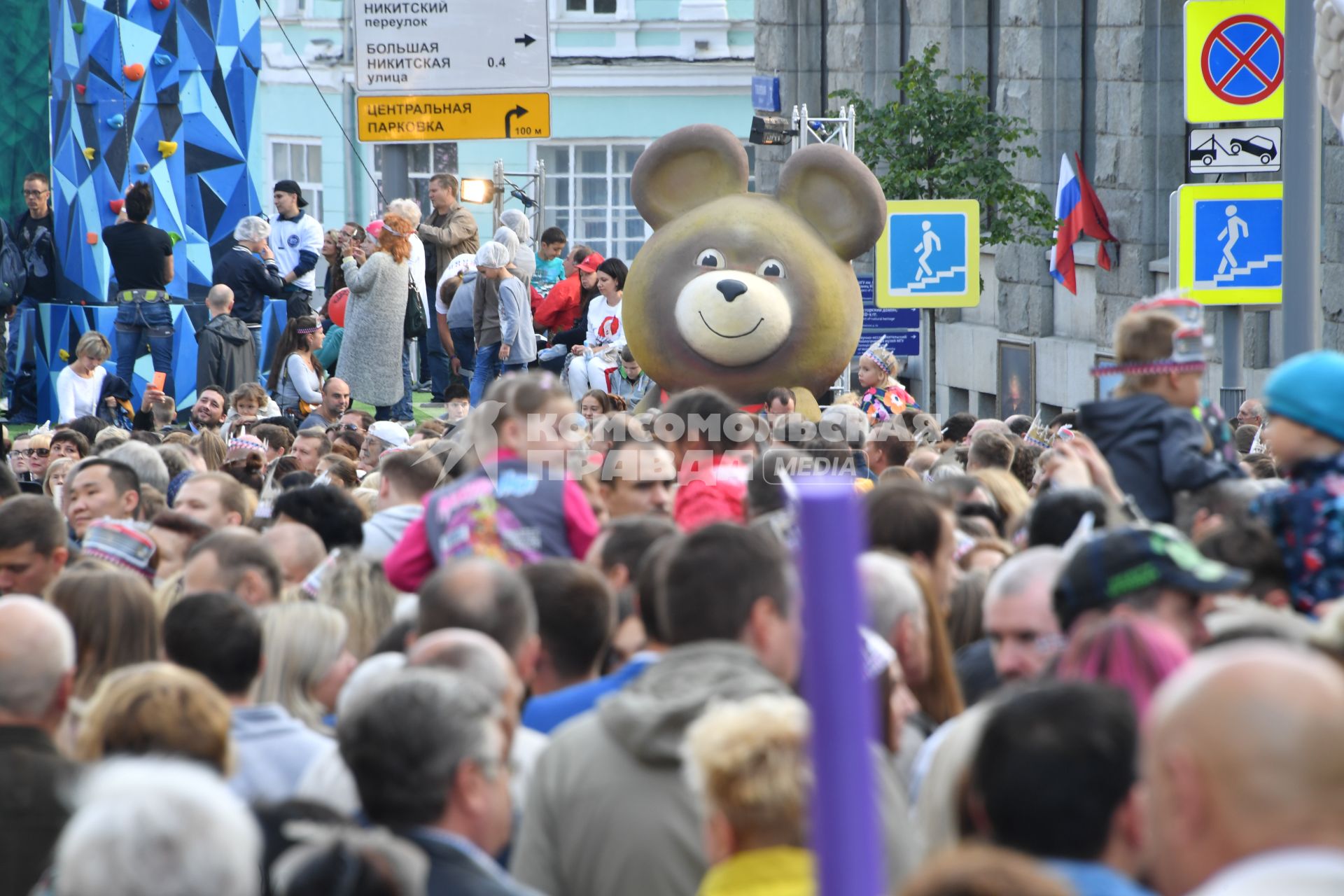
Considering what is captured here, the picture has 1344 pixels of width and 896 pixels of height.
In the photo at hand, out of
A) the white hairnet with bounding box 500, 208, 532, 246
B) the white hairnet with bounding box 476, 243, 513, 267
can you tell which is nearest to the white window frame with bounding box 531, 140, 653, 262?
the white hairnet with bounding box 500, 208, 532, 246

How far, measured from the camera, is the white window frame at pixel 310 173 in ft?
115

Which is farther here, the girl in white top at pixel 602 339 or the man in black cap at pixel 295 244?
the man in black cap at pixel 295 244

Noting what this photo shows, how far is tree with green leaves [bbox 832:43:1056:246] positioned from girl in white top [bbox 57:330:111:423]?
24.4ft

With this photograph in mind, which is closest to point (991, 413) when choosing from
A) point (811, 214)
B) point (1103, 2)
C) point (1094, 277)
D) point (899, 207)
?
point (1094, 277)

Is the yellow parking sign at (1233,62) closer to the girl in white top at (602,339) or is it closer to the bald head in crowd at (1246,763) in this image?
the girl in white top at (602,339)

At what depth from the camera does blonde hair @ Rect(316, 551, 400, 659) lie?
18.4 feet

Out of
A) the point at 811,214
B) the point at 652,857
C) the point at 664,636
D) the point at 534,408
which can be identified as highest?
the point at 811,214

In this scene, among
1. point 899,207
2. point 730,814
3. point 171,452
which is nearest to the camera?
point 730,814

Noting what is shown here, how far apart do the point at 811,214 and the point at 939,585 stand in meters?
6.09

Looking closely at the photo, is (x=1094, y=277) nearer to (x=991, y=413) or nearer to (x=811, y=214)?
(x=991, y=413)

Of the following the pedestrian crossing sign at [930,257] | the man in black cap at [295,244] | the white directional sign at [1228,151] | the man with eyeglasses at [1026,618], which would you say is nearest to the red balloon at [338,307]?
the man in black cap at [295,244]

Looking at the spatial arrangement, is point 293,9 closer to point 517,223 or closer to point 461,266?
point 517,223

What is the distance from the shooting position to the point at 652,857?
3678mm

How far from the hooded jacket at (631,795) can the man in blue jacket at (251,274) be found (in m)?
12.1
